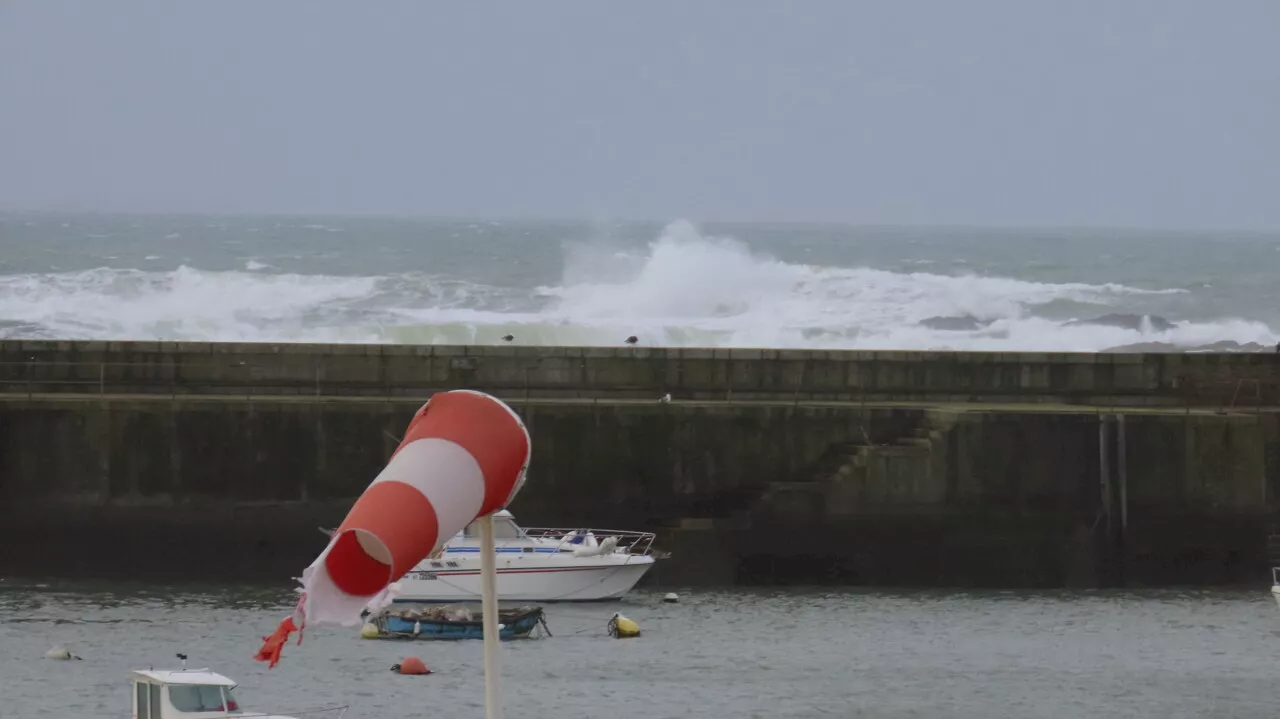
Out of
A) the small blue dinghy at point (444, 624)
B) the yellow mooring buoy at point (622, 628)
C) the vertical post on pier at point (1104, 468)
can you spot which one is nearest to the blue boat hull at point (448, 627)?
the small blue dinghy at point (444, 624)

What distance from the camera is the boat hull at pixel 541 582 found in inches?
937

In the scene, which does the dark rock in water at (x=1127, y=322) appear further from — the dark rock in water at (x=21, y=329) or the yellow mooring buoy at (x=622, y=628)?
the yellow mooring buoy at (x=622, y=628)

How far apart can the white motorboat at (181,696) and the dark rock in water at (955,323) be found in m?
32.4

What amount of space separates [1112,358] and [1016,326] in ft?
65.2

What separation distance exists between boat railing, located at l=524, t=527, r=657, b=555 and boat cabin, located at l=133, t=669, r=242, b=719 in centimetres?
908

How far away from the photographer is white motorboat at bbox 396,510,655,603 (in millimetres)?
23750

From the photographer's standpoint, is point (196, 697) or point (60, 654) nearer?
point (196, 697)

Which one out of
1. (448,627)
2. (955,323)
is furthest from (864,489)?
(955,323)

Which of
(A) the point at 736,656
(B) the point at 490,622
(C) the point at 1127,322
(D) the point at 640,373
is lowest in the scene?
(A) the point at 736,656

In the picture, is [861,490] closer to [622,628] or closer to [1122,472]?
[1122,472]

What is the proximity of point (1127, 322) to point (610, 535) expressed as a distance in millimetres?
26416

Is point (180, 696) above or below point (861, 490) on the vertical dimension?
below

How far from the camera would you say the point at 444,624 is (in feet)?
72.7

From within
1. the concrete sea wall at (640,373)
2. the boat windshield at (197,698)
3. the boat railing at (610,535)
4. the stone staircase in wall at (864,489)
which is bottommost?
the boat railing at (610,535)
